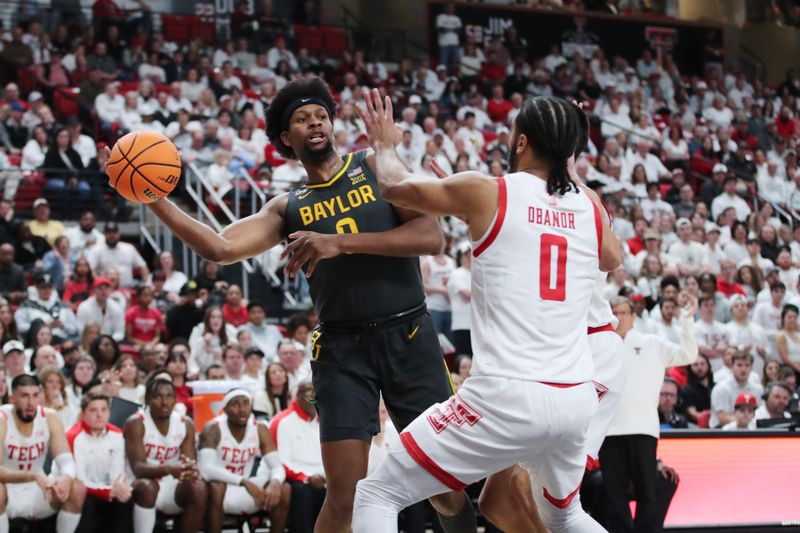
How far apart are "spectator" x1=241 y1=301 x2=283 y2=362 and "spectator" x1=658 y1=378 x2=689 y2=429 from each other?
4254mm

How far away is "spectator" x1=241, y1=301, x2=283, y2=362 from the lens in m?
13.2

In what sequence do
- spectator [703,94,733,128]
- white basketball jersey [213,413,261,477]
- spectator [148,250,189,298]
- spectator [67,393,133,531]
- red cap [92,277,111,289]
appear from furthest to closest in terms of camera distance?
spectator [703,94,733,128], spectator [148,250,189,298], red cap [92,277,111,289], white basketball jersey [213,413,261,477], spectator [67,393,133,531]

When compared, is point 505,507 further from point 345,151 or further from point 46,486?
point 345,151

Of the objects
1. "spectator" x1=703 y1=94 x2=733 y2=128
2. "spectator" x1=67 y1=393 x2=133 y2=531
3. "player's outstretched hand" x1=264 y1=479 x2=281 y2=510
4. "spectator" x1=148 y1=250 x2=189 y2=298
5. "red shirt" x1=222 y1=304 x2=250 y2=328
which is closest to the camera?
"spectator" x1=67 y1=393 x2=133 y2=531

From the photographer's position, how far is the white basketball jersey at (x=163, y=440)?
9.86m

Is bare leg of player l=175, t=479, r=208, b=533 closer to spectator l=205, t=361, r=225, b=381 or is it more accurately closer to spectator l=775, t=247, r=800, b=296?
spectator l=205, t=361, r=225, b=381

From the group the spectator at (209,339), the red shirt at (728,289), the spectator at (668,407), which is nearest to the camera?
the spectator at (668,407)

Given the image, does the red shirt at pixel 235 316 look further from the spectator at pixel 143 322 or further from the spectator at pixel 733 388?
the spectator at pixel 733 388

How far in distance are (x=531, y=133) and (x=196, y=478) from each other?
18.9ft

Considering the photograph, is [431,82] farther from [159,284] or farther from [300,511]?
[300,511]

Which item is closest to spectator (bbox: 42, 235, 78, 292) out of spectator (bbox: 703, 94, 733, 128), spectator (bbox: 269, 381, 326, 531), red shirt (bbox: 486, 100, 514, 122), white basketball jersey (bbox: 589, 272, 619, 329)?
spectator (bbox: 269, 381, 326, 531)

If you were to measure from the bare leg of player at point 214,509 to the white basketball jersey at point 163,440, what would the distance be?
0.48m

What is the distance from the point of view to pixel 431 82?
22.7 meters

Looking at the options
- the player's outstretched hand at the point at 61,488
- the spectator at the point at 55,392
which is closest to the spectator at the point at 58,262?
the spectator at the point at 55,392
